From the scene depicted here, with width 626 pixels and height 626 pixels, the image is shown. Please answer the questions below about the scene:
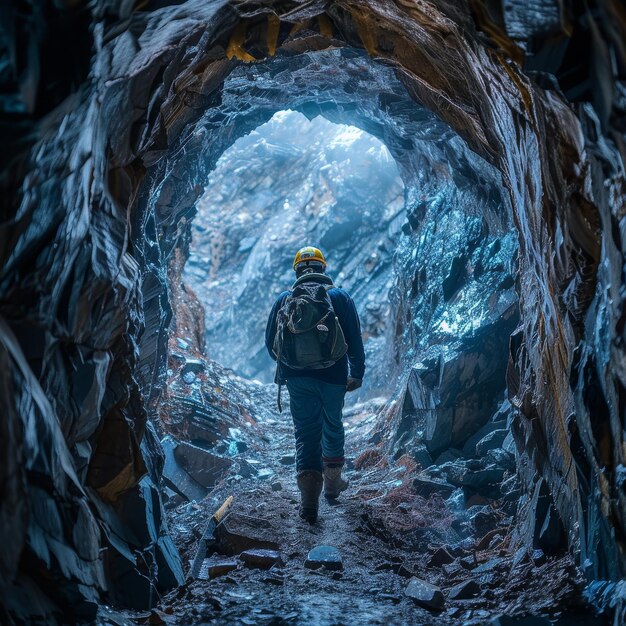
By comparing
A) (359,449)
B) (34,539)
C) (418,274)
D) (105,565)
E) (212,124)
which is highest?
(212,124)

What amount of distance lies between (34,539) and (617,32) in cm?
245

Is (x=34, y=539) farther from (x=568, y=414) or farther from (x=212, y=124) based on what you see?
(x=212, y=124)

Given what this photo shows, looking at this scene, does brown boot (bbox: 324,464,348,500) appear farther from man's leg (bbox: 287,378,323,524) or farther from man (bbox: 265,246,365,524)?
man's leg (bbox: 287,378,323,524)

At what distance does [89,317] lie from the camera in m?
2.74

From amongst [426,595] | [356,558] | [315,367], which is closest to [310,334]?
[315,367]

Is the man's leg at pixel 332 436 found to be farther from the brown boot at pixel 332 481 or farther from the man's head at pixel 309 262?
the man's head at pixel 309 262

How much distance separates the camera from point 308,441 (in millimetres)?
4562

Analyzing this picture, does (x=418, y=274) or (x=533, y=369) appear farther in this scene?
(x=418, y=274)

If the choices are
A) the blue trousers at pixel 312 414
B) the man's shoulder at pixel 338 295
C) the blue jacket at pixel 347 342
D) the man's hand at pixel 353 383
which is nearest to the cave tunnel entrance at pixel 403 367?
the blue trousers at pixel 312 414

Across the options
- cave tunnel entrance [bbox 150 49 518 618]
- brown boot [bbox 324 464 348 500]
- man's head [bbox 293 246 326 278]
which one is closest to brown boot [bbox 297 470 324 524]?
cave tunnel entrance [bbox 150 49 518 618]

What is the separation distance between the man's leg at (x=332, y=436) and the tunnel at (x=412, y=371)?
20 centimetres

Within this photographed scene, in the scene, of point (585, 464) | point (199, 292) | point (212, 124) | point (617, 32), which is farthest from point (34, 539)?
point (199, 292)

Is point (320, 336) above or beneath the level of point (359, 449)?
above

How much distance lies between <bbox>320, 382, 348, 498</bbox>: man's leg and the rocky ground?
0.20 metres
